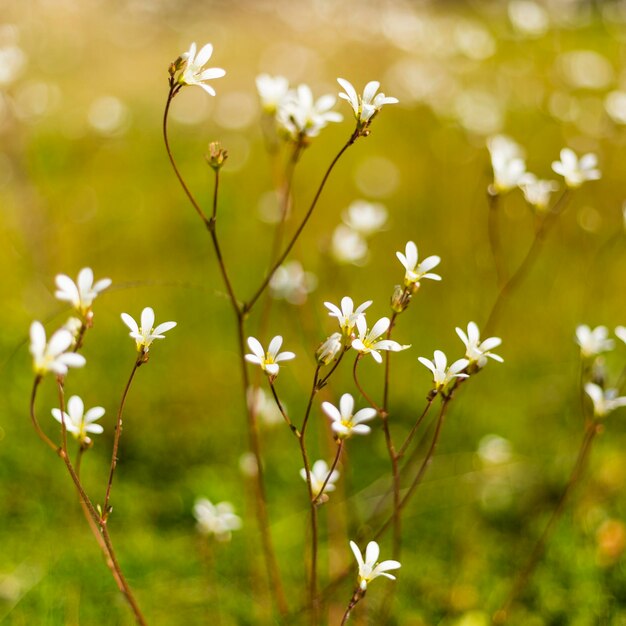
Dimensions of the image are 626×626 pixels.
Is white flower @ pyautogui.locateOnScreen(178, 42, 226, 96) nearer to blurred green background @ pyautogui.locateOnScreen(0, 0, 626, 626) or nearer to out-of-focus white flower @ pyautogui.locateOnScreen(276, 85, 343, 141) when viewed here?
out-of-focus white flower @ pyautogui.locateOnScreen(276, 85, 343, 141)

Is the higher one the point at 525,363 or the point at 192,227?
the point at 192,227

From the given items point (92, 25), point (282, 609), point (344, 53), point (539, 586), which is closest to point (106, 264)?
point (282, 609)

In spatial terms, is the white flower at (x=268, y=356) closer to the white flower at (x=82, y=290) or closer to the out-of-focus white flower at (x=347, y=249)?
the white flower at (x=82, y=290)

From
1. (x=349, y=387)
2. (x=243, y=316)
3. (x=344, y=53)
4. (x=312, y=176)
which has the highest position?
(x=344, y=53)

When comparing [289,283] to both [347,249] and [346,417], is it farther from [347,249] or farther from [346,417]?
[346,417]

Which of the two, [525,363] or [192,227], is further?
[192,227]

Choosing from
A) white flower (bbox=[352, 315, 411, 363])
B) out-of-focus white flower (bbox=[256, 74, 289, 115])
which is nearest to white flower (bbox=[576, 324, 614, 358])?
white flower (bbox=[352, 315, 411, 363])

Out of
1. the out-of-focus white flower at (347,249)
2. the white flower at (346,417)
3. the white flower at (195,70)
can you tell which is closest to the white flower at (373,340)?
the white flower at (346,417)

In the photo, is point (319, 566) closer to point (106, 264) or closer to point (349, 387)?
point (349, 387)
